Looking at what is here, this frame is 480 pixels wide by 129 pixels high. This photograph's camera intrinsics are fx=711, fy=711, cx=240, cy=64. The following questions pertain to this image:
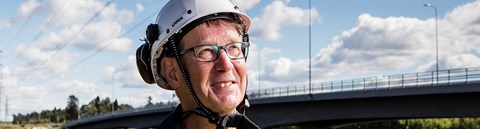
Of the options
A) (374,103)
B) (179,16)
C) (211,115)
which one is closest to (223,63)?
(211,115)

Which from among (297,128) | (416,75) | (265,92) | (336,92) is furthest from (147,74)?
(297,128)

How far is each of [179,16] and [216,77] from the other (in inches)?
14.4

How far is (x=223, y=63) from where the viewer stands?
3.04 meters

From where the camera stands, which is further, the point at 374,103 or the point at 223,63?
the point at 374,103

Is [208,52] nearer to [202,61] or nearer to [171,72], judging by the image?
[202,61]

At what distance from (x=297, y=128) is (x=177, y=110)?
10036 cm

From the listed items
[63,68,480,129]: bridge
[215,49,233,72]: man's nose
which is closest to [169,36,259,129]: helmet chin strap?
[215,49,233,72]: man's nose

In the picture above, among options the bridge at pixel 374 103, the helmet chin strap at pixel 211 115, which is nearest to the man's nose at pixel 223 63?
the helmet chin strap at pixel 211 115

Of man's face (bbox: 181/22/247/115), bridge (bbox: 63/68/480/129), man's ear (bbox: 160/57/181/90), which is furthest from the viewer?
bridge (bbox: 63/68/480/129)

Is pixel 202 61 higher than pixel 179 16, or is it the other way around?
pixel 179 16

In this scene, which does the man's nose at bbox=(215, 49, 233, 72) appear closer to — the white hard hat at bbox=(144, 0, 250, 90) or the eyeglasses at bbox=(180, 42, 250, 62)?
the eyeglasses at bbox=(180, 42, 250, 62)

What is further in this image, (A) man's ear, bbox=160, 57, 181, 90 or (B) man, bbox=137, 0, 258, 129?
(A) man's ear, bbox=160, 57, 181, 90

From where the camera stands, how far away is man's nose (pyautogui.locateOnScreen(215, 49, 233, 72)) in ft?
9.93

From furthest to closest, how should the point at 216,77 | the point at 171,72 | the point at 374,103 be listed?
the point at 374,103 < the point at 171,72 < the point at 216,77
